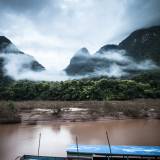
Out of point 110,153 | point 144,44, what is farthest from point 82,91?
point 144,44

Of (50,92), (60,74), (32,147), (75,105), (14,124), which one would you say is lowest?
(32,147)

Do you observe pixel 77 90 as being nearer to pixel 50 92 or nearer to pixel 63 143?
pixel 50 92

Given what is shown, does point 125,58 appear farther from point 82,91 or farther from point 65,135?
point 65,135

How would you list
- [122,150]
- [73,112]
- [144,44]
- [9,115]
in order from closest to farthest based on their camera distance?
[122,150], [9,115], [73,112], [144,44]

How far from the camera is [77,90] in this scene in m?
32.8

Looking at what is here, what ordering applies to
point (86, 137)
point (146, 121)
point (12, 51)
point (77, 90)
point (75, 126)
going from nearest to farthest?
point (86, 137)
point (75, 126)
point (146, 121)
point (77, 90)
point (12, 51)

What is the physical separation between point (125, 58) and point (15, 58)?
76.3 feet

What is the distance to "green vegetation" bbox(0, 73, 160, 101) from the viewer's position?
31984 millimetres

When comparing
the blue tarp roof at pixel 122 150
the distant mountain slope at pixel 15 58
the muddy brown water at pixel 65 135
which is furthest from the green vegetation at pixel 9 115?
the distant mountain slope at pixel 15 58

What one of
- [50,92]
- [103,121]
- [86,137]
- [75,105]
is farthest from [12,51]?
[86,137]

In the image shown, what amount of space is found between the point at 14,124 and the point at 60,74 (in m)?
35.0

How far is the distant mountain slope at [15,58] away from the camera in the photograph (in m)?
51.0

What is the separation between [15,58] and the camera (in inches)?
2094

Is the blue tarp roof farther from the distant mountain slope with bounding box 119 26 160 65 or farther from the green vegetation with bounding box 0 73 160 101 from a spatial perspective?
the distant mountain slope with bounding box 119 26 160 65
